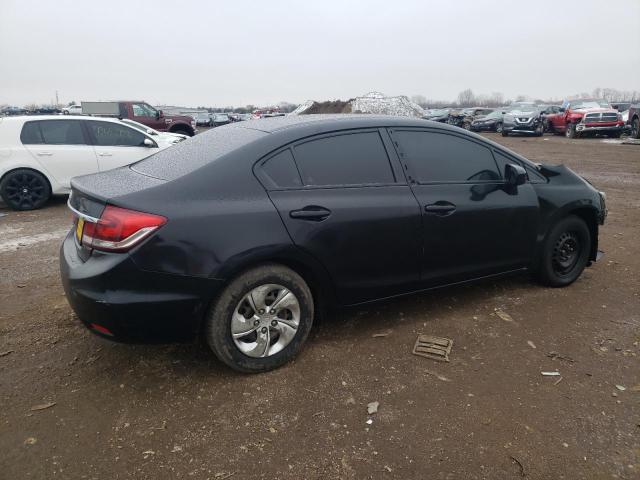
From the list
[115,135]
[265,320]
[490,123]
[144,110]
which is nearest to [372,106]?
[490,123]

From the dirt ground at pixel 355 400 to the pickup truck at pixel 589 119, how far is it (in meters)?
20.9

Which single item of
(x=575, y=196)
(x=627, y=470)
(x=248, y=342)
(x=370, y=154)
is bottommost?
(x=627, y=470)

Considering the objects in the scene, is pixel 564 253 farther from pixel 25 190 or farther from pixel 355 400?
pixel 25 190

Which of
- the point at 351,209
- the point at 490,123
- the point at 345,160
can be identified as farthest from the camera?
the point at 490,123

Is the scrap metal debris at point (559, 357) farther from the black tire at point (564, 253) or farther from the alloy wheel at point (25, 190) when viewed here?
the alloy wheel at point (25, 190)

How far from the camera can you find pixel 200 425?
260 cm

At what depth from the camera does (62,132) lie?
8.07 m

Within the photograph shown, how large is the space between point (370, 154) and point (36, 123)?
6.83 m

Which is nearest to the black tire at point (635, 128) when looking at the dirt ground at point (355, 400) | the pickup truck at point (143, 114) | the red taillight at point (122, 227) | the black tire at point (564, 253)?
the pickup truck at point (143, 114)

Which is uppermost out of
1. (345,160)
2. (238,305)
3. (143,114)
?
(143,114)

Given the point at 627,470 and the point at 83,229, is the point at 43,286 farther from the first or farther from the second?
the point at 627,470

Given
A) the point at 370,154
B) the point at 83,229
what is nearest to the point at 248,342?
the point at 83,229

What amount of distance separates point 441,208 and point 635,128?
22.0 metres

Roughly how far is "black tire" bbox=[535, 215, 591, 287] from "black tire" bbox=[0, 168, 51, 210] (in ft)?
24.5
